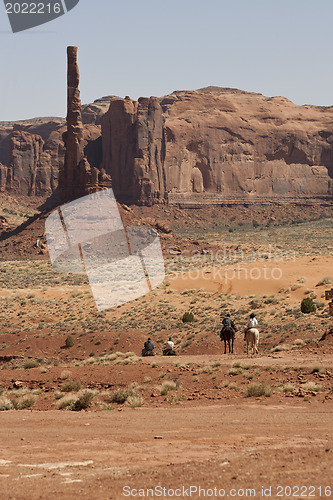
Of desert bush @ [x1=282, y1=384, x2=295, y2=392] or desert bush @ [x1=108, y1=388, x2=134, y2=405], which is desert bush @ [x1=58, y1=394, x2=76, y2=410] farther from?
desert bush @ [x1=282, y1=384, x2=295, y2=392]

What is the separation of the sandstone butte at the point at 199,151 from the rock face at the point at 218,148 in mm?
194

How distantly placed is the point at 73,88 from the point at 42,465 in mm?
87094

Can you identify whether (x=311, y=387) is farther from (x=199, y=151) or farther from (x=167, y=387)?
(x=199, y=151)

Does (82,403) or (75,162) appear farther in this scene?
(75,162)

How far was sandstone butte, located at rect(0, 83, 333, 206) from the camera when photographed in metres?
119

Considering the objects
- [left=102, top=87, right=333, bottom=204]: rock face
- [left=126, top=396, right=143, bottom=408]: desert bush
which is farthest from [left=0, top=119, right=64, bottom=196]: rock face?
[left=126, top=396, right=143, bottom=408]: desert bush

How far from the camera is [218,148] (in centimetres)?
14550

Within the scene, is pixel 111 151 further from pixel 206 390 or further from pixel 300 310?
pixel 206 390

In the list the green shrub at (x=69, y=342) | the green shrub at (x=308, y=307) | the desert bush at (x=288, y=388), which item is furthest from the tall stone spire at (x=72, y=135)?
the desert bush at (x=288, y=388)

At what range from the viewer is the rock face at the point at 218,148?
390ft

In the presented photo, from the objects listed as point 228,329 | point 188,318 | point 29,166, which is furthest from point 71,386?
point 29,166

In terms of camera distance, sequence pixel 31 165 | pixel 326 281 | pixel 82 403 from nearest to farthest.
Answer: pixel 82 403 → pixel 326 281 → pixel 31 165

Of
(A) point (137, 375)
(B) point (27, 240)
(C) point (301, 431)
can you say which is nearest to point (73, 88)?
(B) point (27, 240)

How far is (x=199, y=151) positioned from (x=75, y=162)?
5918 cm
